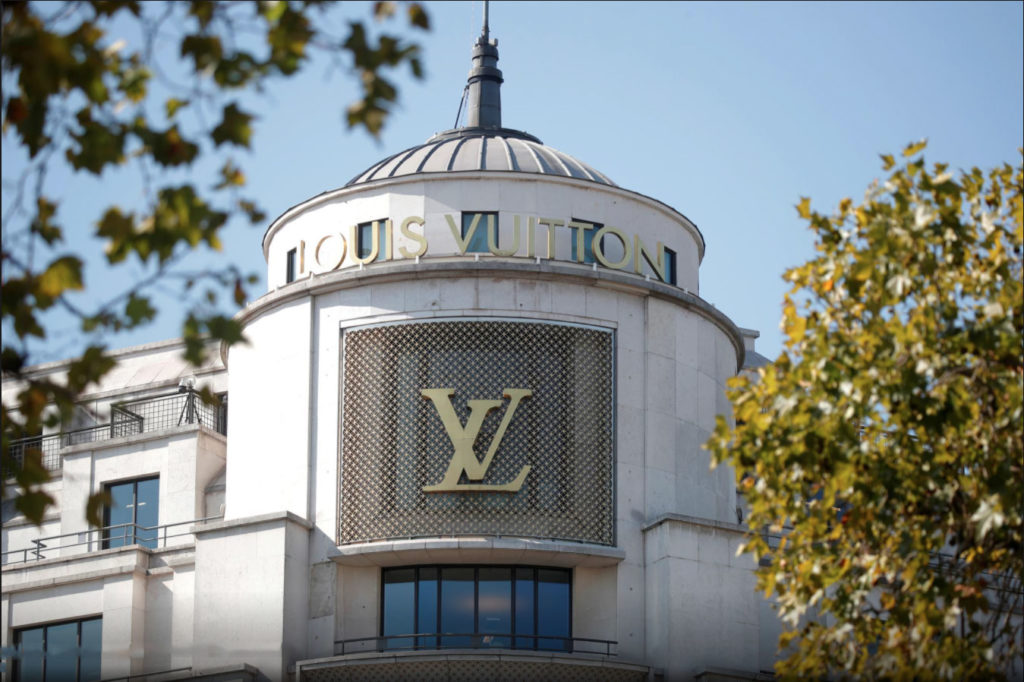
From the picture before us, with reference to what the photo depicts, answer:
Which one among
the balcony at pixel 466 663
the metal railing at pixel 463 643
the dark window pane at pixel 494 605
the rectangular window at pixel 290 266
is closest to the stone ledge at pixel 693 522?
the metal railing at pixel 463 643

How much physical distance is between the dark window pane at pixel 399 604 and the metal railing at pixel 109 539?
20.4 feet

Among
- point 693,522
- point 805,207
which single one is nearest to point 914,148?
point 805,207

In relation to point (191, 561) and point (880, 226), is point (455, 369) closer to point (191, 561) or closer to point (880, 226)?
point (191, 561)

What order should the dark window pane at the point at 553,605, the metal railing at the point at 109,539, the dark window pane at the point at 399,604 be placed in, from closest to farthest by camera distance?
the dark window pane at the point at 399,604 < the dark window pane at the point at 553,605 < the metal railing at the point at 109,539

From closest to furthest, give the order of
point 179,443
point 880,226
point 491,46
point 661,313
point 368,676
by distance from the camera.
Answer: point 880,226 → point 368,676 → point 661,313 → point 179,443 → point 491,46

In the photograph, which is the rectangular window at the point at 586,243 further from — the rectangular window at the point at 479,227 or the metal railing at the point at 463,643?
the metal railing at the point at 463,643

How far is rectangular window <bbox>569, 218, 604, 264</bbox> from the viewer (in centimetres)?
4359

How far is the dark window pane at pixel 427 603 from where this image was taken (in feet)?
136

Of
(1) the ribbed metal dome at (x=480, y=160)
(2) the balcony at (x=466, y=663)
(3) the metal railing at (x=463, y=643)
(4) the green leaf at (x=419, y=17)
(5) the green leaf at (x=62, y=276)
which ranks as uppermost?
(1) the ribbed metal dome at (x=480, y=160)

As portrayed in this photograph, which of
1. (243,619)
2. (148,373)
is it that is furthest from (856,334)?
(148,373)

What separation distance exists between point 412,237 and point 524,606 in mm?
8729

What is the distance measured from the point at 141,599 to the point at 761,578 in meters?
21.5

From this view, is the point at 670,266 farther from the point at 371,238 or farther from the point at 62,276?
the point at 62,276

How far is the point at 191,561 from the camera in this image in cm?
4416
